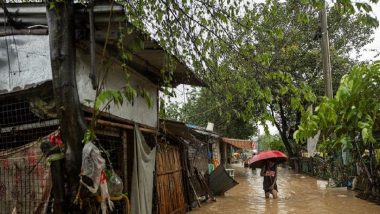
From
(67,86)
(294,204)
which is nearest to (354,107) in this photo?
(294,204)

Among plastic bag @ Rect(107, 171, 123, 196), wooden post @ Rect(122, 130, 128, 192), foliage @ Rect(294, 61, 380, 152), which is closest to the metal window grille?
plastic bag @ Rect(107, 171, 123, 196)

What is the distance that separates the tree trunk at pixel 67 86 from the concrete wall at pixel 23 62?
3.80 ft

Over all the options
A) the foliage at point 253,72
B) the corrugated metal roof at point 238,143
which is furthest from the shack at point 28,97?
the corrugated metal roof at point 238,143

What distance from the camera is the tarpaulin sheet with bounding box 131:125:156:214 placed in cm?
769

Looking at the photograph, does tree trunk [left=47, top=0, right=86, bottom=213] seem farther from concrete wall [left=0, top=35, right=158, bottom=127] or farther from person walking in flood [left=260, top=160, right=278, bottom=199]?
person walking in flood [left=260, top=160, right=278, bottom=199]

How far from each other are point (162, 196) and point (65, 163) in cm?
520

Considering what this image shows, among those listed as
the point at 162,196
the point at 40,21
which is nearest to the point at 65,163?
the point at 40,21

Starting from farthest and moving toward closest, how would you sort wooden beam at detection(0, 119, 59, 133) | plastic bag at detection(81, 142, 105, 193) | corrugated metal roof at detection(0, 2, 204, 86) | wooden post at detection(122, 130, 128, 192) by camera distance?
wooden post at detection(122, 130, 128, 192), wooden beam at detection(0, 119, 59, 133), corrugated metal roof at detection(0, 2, 204, 86), plastic bag at detection(81, 142, 105, 193)

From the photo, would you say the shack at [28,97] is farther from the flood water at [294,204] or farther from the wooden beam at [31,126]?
the flood water at [294,204]

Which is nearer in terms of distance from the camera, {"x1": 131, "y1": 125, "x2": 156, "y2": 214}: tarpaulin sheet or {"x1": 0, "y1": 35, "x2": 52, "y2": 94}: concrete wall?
{"x1": 0, "y1": 35, "x2": 52, "y2": 94}: concrete wall

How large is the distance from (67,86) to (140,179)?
364cm

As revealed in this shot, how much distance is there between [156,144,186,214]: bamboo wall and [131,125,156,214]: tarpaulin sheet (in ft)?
3.90

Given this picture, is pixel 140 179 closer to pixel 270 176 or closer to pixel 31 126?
pixel 31 126

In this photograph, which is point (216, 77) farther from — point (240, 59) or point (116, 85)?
point (116, 85)
